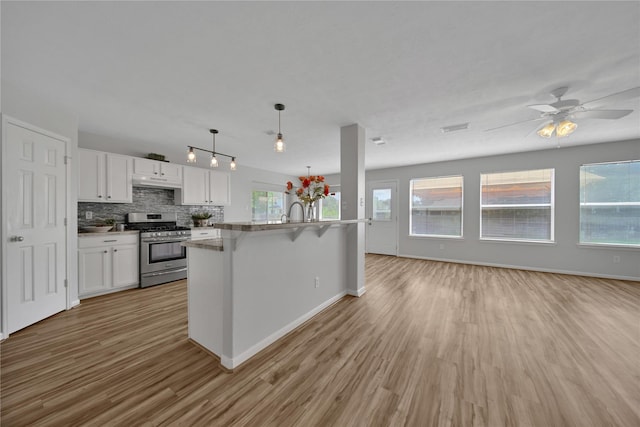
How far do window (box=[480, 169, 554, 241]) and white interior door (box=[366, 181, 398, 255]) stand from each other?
2.09 m

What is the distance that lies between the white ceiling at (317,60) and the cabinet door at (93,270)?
1.92 meters

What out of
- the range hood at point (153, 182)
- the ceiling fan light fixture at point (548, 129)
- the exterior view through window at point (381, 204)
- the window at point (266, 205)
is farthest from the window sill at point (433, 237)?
the range hood at point (153, 182)

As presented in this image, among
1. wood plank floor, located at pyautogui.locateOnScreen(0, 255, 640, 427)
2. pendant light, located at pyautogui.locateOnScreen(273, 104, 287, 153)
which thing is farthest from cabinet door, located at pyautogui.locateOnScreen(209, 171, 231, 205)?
pendant light, located at pyautogui.locateOnScreen(273, 104, 287, 153)

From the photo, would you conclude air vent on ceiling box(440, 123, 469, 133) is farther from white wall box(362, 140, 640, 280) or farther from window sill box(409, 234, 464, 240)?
window sill box(409, 234, 464, 240)

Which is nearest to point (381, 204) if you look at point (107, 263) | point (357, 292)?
point (357, 292)

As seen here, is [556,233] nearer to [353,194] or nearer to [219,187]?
[353,194]

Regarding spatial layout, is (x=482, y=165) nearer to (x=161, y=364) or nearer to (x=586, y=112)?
(x=586, y=112)

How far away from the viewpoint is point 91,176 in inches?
140

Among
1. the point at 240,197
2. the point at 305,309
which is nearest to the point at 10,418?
the point at 305,309

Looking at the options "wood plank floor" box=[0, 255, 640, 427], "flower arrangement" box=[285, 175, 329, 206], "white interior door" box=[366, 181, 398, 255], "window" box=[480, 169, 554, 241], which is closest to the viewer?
"wood plank floor" box=[0, 255, 640, 427]

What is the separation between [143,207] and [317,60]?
4.35 meters

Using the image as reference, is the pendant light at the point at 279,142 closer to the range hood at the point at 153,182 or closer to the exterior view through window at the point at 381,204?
the range hood at the point at 153,182

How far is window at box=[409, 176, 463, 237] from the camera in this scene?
586 cm

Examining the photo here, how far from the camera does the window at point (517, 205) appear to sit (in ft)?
16.1
